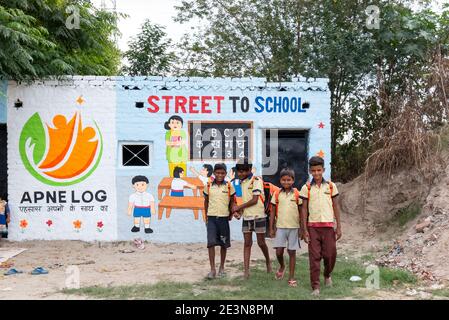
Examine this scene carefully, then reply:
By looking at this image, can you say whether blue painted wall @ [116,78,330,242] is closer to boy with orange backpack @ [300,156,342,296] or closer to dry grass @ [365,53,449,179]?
dry grass @ [365,53,449,179]

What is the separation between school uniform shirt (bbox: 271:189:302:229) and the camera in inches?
253

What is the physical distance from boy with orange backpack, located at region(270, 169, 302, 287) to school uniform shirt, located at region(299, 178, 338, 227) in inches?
12.1

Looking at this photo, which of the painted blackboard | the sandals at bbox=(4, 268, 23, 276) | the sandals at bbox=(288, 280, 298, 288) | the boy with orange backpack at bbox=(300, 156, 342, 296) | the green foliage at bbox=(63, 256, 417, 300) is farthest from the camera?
the painted blackboard

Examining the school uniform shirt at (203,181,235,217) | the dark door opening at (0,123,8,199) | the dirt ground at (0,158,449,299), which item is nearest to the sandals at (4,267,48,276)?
the dirt ground at (0,158,449,299)

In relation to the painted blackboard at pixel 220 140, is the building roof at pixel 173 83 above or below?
above

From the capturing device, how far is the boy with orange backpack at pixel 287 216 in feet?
20.9

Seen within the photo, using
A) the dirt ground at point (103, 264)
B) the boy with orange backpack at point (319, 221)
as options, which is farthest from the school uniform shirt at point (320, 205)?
the dirt ground at point (103, 264)

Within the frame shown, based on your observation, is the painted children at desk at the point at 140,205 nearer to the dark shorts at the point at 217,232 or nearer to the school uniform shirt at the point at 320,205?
the dark shorts at the point at 217,232

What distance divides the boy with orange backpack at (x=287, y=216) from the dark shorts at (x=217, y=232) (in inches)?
25.3

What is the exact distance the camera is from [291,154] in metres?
9.61

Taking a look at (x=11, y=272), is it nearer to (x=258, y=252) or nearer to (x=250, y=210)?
(x=250, y=210)

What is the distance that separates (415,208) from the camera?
907 centimetres

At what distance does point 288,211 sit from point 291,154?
3.27 m

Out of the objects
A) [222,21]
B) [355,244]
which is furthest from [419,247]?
[222,21]
